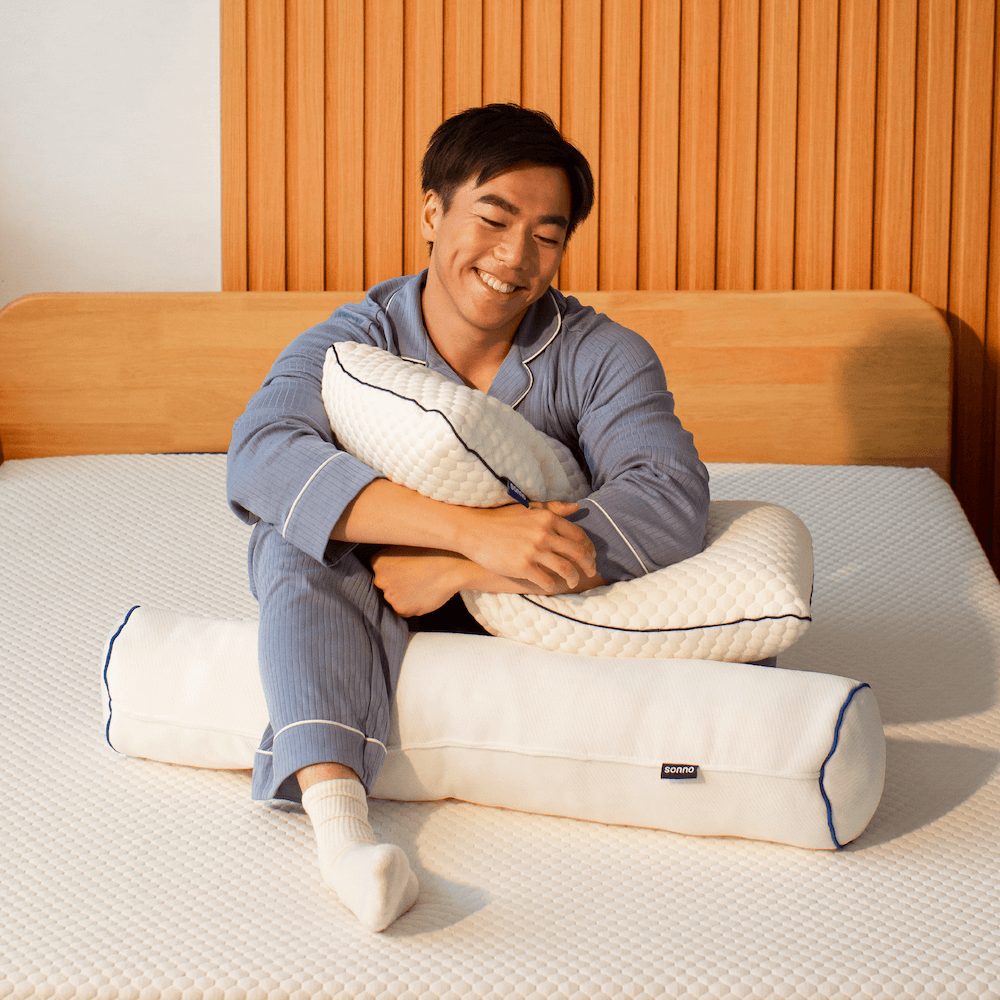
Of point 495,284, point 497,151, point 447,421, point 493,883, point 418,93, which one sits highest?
point 418,93

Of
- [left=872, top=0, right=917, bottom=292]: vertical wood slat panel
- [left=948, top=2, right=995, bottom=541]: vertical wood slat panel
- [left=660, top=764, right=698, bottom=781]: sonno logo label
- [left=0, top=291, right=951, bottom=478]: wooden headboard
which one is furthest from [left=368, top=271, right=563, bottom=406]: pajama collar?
[left=948, top=2, right=995, bottom=541]: vertical wood slat panel

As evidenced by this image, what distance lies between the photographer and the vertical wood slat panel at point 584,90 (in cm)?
215

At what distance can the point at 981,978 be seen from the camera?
2.55 ft

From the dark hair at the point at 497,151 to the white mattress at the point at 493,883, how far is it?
2.48 feet

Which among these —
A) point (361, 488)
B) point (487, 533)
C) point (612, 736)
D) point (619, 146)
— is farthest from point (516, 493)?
point (619, 146)

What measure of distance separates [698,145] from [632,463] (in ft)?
4.19

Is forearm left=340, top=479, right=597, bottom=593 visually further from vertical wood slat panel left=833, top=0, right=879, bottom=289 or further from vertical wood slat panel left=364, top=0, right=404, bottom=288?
vertical wood slat panel left=833, top=0, right=879, bottom=289

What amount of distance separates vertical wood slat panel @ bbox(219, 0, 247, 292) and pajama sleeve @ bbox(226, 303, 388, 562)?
1064 mm

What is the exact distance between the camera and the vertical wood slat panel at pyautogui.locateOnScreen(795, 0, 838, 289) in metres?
2.12

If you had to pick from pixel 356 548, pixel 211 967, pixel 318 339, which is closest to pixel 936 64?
pixel 318 339

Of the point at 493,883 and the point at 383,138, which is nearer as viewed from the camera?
the point at 493,883

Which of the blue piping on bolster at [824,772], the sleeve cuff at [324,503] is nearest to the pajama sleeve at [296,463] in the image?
the sleeve cuff at [324,503]

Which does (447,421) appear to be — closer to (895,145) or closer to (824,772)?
(824,772)

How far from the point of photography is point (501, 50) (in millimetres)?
2168
